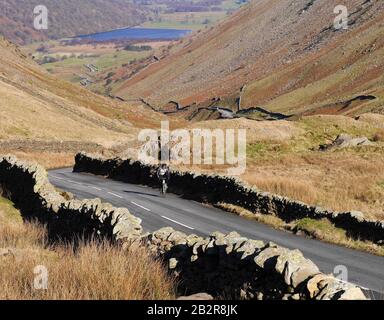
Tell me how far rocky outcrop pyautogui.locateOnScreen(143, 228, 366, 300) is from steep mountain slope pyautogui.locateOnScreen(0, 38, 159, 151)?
171ft

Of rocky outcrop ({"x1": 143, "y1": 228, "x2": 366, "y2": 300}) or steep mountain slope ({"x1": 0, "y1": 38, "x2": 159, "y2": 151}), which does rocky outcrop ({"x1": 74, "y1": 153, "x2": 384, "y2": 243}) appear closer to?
rocky outcrop ({"x1": 143, "y1": 228, "x2": 366, "y2": 300})

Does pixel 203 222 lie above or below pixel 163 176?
below

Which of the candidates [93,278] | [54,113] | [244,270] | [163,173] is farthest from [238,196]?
[54,113]

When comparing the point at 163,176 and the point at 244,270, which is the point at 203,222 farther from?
the point at 244,270

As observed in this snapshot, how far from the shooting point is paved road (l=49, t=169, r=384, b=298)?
1516cm

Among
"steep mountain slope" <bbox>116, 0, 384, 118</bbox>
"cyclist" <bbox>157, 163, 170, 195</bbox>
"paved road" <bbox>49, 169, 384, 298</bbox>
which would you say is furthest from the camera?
"steep mountain slope" <bbox>116, 0, 384, 118</bbox>

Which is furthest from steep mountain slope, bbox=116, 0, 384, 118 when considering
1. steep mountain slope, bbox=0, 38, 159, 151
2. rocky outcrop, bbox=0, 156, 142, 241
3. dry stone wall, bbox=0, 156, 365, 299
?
dry stone wall, bbox=0, 156, 365, 299

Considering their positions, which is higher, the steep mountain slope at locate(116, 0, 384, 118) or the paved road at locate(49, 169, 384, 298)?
the steep mountain slope at locate(116, 0, 384, 118)

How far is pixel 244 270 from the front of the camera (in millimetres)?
8984

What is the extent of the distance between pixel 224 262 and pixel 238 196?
15724mm

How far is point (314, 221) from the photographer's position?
2031cm

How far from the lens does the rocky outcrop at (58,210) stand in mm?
13492

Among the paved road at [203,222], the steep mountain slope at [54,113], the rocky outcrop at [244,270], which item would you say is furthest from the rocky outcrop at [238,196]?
the steep mountain slope at [54,113]

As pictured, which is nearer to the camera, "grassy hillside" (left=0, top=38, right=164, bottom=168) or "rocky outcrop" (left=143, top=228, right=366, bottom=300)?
A: "rocky outcrop" (left=143, top=228, right=366, bottom=300)
